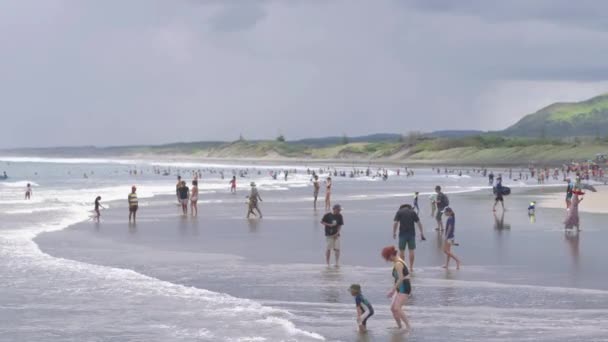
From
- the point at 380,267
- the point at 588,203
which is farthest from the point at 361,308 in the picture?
the point at 588,203

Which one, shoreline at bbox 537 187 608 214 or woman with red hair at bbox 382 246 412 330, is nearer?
woman with red hair at bbox 382 246 412 330

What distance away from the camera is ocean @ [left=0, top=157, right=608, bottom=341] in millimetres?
13023

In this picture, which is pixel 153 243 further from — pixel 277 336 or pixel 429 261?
pixel 277 336

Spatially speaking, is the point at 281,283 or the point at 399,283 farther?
the point at 281,283

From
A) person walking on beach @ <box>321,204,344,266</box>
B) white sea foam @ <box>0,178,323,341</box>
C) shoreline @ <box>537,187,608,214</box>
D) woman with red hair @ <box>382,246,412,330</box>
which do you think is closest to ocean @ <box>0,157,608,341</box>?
white sea foam @ <box>0,178,323,341</box>

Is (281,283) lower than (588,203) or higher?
lower

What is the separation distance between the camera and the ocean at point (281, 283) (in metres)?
13.0

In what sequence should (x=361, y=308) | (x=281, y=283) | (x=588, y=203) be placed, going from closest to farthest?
(x=361, y=308) → (x=281, y=283) → (x=588, y=203)

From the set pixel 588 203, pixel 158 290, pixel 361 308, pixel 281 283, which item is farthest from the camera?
pixel 588 203

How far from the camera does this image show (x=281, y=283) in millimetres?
17234

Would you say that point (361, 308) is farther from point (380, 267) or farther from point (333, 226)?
point (380, 267)

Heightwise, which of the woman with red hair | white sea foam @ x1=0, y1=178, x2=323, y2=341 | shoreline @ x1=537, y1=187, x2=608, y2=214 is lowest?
white sea foam @ x1=0, y1=178, x2=323, y2=341

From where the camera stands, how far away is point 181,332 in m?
13.0

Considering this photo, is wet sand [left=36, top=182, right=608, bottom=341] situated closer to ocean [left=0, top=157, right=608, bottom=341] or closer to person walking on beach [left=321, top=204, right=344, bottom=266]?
ocean [left=0, top=157, right=608, bottom=341]
